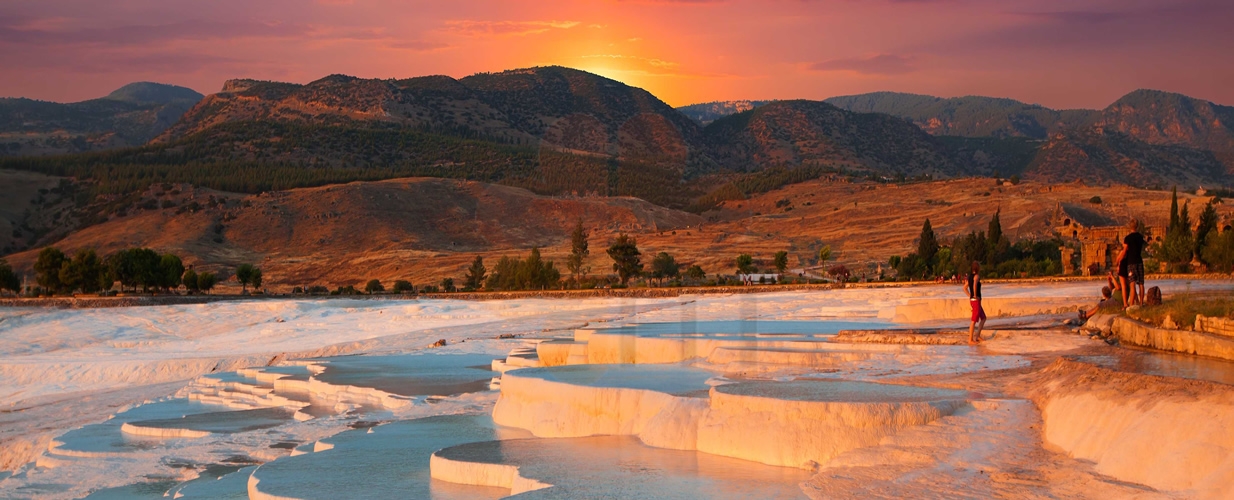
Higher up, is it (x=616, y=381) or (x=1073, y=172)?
(x=1073, y=172)

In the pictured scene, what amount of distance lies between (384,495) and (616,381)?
3.91 metres

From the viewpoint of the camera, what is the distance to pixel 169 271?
61312mm

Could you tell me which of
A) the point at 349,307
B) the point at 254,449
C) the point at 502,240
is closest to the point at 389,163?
the point at 502,240

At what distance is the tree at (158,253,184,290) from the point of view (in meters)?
61.0

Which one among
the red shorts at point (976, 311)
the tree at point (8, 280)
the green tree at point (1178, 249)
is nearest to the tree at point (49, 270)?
the tree at point (8, 280)

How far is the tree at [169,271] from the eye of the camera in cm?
6097

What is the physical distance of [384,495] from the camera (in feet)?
31.9

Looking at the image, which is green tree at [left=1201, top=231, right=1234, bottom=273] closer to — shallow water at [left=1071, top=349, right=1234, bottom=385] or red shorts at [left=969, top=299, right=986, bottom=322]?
red shorts at [left=969, top=299, right=986, bottom=322]

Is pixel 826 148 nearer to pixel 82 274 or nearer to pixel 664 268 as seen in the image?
pixel 664 268

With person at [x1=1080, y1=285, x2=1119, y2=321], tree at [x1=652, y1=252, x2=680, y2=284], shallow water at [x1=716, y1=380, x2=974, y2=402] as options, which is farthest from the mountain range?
shallow water at [x1=716, y1=380, x2=974, y2=402]

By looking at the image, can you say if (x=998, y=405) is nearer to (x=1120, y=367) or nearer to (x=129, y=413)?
(x=1120, y=367)

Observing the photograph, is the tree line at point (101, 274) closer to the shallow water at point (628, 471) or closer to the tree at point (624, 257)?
the tree at point (624, 257)

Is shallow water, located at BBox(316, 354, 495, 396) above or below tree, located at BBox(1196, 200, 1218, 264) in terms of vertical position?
below

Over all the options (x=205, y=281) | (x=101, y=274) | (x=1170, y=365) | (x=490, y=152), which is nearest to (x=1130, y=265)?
(x=1170, y=365)
